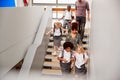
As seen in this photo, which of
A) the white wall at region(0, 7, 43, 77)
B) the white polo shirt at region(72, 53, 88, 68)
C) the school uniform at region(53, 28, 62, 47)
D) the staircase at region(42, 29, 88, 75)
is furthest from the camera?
the school uniform at region(53, 28, 62, 47)

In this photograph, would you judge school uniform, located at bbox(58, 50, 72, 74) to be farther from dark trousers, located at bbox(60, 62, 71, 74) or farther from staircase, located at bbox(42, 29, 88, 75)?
staircase, located at bbox(42, 29, 88, 75)

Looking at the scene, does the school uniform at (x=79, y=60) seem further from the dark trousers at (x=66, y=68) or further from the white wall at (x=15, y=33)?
the white wall at (x=15, y=33)

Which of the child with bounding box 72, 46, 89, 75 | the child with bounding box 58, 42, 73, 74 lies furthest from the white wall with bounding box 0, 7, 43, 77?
the child with bounding box 72, 46, 89, 75

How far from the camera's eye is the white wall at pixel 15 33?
1.79 metres

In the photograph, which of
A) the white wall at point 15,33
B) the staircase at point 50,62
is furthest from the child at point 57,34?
the white wall at point 15,33

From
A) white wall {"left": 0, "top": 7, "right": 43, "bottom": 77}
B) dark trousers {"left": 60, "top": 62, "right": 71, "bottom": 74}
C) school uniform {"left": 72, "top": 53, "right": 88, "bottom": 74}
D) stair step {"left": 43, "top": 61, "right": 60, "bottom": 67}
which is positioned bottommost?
stair step {"left": 43, "top": 61, "right": 60, "bottom": 67}

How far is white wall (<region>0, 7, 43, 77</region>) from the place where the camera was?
179 cm

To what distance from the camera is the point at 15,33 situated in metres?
2.14

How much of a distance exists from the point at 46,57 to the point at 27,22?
2.37ft

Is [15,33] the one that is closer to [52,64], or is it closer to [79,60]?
[79,60]

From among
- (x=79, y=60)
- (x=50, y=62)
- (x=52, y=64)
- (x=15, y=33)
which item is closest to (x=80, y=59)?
(x=79, y=60)

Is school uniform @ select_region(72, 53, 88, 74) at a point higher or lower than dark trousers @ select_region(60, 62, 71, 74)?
higher

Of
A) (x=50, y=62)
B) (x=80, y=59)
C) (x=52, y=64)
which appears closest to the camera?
(x=80, y=59)

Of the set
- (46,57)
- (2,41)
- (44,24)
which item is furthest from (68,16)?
(2,41)
